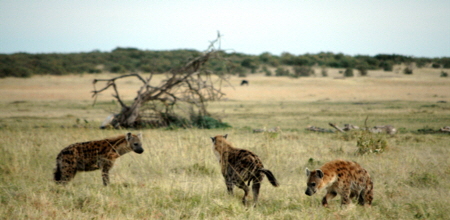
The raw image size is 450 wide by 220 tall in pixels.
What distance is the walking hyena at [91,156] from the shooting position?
6.39m

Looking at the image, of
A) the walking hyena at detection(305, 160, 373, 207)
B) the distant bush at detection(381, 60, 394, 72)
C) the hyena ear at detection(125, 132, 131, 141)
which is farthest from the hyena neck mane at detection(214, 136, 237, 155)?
the distant bush at detection(381, 60, 394, 72)

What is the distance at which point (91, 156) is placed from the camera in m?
6.60

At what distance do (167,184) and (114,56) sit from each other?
175 feet

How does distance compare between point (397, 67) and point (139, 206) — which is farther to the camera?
point (397, 67)

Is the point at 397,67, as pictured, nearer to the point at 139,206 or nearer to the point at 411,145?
the point at 411,145

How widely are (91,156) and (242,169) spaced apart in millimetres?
2531

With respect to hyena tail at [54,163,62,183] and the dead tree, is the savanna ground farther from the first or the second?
the dead tree

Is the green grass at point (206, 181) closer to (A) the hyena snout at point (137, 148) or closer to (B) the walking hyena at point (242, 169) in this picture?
(B) the walking hyena at point (242, 169)

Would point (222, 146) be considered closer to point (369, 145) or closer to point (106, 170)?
point (106, 170)

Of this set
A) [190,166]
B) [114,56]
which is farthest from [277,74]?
[190,166]

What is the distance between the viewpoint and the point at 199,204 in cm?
543

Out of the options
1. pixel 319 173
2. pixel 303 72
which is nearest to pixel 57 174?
pixel 319 173

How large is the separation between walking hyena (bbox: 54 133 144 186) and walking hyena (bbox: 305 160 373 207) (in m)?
3.02

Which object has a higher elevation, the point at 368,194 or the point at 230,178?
the point at 230,178
